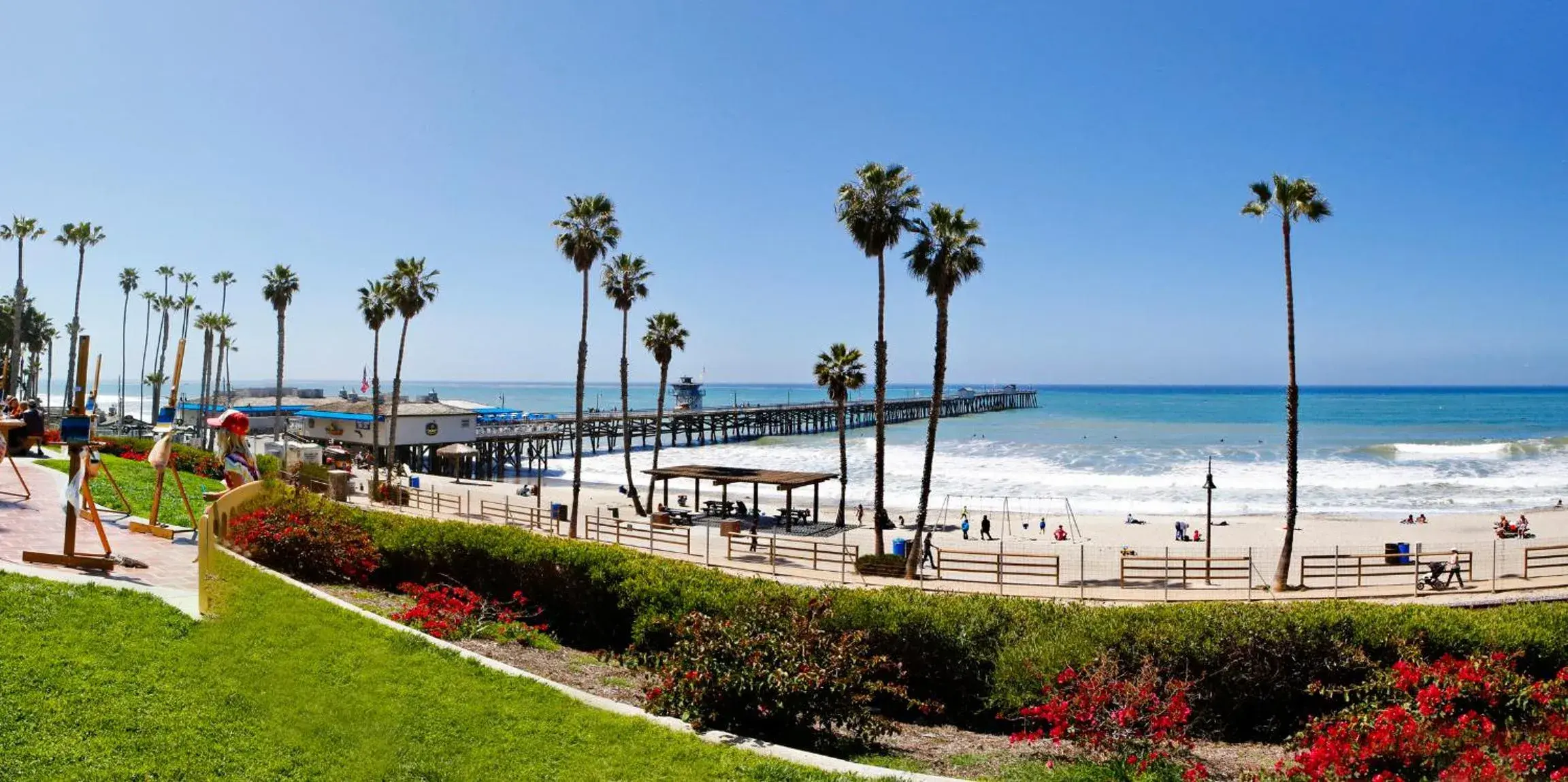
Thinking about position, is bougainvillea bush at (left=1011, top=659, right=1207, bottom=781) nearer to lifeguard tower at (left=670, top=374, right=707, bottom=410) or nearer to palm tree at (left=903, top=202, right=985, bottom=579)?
palm tree at (left=903, top=202, right=985, bottom=579)

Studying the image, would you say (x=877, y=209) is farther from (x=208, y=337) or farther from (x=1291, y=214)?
(x=208, y=337)

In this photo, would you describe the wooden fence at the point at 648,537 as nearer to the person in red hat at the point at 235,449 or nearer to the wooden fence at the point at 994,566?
the wooden fence at the point at 994,566

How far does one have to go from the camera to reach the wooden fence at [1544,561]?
18.4 metres

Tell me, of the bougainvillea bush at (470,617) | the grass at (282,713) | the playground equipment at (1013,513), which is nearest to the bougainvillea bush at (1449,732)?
the grass at (282,713)

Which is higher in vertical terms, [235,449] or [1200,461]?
[235,449]

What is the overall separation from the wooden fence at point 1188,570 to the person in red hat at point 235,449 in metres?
16.3

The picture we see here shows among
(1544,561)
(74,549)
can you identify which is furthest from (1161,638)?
(1544,561)

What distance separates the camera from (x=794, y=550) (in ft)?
74.6

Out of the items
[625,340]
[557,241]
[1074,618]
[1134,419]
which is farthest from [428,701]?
[1134,419]

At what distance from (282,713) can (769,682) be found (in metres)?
4.08

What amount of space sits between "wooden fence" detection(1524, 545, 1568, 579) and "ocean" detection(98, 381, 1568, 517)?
16.8 m

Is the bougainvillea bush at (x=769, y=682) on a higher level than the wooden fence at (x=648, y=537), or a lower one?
higher

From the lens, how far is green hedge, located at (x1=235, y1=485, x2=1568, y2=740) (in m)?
9.94

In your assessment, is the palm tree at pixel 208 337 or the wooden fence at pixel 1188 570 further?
the palm tree at pixel 208 337
